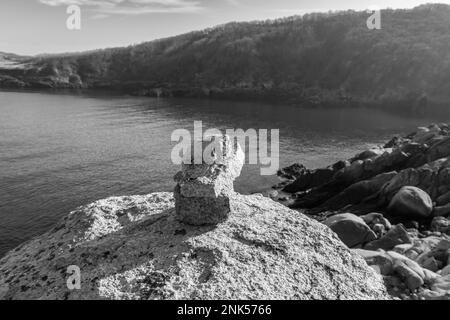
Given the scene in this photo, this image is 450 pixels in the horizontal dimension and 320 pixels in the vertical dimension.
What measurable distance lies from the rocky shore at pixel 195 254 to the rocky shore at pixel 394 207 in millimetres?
3541

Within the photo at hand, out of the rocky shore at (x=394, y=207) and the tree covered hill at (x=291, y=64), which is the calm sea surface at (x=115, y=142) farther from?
the tree covered hill at (x=291, y=64)

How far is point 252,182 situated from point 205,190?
34.8 m

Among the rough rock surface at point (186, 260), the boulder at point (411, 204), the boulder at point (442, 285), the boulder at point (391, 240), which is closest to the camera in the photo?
the rough rock surface at point (186, 260)

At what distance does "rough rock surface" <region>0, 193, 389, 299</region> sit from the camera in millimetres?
10766

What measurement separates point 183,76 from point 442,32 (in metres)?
85.7

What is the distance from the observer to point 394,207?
31453 millimetres

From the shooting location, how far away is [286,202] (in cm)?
4097

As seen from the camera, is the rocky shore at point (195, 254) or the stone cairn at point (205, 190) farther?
the stone cairn at point (205, 190)

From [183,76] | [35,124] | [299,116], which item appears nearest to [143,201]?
[35,124]

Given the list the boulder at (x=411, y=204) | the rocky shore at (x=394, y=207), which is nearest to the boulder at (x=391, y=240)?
the rocky shore at (x=394, y=207)

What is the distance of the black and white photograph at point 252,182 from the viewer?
11.4m

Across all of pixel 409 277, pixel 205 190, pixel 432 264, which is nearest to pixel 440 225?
pixel 432 264

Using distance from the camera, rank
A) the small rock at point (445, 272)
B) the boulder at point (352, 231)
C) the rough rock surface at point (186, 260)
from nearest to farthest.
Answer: the rough rock surface at point (186, 260) < the small rock at point (445, 272) < the boulder at point (352, 231)

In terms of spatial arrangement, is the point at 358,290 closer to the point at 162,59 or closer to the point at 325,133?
the point at 325,133
